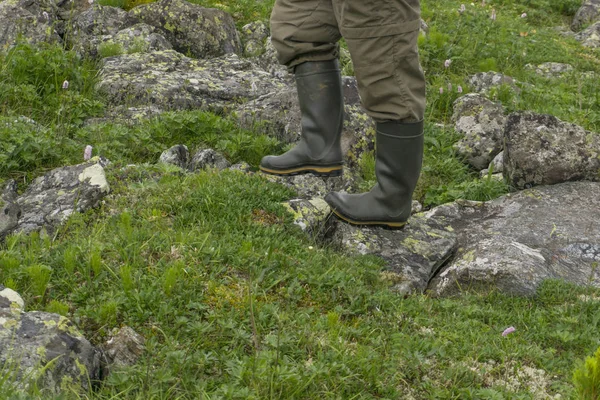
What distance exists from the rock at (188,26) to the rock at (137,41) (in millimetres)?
213

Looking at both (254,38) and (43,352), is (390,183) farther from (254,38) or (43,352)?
(254,38)

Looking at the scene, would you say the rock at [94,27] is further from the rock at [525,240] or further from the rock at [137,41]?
the rock at [525,240]

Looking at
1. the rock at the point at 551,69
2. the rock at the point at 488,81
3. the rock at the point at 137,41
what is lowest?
the rock at the point at 551,69

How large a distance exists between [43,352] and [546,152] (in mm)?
4403

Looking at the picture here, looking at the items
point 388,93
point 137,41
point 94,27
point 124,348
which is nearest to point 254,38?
point 137,41

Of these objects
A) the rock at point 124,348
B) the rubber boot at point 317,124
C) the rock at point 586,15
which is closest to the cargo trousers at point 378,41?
the rubber boot at point 317,124

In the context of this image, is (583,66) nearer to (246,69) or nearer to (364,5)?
(246,69)

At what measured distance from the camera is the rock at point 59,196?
15.2ft

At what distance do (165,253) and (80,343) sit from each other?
0.89 metres

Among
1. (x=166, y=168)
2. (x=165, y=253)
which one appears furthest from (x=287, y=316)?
(x=166, y=168)

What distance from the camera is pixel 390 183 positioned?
463cm

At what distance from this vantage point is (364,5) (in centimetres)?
406

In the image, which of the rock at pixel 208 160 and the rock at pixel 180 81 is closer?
the rock at pixel 208 160

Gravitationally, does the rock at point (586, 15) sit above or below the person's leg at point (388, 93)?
below
